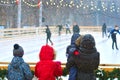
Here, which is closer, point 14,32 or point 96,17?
point 14,32

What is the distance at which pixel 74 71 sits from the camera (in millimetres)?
5887

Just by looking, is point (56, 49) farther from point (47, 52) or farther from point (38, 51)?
point (47, 52)

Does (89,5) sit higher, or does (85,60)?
(89,5)

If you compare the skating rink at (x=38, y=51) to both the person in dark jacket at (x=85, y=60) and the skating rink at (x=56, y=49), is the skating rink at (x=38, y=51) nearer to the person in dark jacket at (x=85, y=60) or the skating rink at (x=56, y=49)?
the skating rink at (x=56, y=49)

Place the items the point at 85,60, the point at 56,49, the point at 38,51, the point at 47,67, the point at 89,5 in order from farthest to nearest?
the point at 89,5 → the point at 56,49 → the point at 38,51 → the point at 47,67 → the point at 85,60

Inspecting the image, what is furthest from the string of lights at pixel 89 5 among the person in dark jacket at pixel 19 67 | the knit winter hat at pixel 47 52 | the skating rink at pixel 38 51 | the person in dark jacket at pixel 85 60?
the person in dark jacket at pixel 85 60

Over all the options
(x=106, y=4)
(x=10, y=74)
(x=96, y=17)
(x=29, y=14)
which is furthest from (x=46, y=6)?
(x=10, y=74)

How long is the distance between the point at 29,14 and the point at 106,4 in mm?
30412

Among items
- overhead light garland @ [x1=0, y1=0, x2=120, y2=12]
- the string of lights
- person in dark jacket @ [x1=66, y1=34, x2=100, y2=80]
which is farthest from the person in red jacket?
the string of lights

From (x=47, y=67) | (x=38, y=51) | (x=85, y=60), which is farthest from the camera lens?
(x=38, y=51)

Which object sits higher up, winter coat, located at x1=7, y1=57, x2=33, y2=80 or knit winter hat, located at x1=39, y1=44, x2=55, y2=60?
knit winter hat, located at x1=39, y1=44, x2=55, y2=60

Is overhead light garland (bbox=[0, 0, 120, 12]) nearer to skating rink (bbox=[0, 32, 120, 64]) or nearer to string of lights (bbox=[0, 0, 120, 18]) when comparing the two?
string of lights (bbox=[0, 0, 120, 18])

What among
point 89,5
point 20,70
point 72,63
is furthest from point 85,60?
point 89,5

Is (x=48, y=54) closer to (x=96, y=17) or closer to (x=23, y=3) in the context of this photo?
(x=23, y=3)
